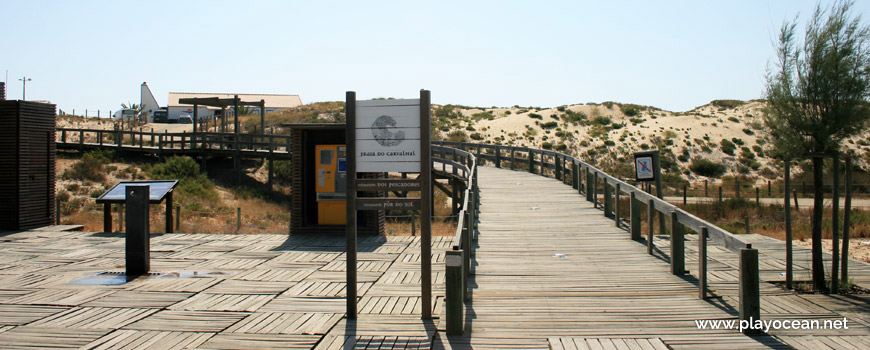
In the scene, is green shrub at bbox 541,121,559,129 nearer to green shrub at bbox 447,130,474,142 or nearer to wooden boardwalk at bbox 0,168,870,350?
green shrub at bbox 447,130,474,142

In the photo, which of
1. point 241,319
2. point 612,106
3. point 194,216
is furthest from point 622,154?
point 241,319

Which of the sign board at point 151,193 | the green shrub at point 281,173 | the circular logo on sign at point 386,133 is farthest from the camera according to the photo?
the green shrub at point 281,173

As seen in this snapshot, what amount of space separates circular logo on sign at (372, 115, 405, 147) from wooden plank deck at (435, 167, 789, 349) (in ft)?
6.74

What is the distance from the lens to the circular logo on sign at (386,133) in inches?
282

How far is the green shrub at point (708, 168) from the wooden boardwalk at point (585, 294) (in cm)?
3908

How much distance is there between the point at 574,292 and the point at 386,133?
3.03 m

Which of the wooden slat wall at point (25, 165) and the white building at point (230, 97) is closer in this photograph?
the wooden slat wall at point (25, 165)

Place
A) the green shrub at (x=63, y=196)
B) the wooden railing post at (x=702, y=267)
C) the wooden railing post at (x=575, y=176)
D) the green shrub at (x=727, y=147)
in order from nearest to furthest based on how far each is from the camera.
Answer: the wooden railing post at (x=702, y=267)
the wooden railing post at (x=575, y=176)
the green shrub at (x=63, y=196)
the green shrub at (x=727, y=147)

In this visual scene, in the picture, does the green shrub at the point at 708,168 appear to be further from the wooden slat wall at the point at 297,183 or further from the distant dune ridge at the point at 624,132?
the wooden slat wall at the point at 297,183

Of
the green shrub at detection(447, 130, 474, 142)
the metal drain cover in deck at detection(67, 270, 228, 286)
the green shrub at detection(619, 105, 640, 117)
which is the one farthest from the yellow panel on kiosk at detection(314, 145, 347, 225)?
the green shrub at detection(619, 105, 640, 117)

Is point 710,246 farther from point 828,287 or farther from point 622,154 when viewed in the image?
point 622,154

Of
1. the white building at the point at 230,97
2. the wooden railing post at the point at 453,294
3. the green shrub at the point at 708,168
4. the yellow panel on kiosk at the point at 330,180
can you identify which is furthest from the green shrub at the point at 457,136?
the wooden railing post at the point at 453,294

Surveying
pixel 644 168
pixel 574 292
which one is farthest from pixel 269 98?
pixel 574 292

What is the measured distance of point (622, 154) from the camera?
172 feet
